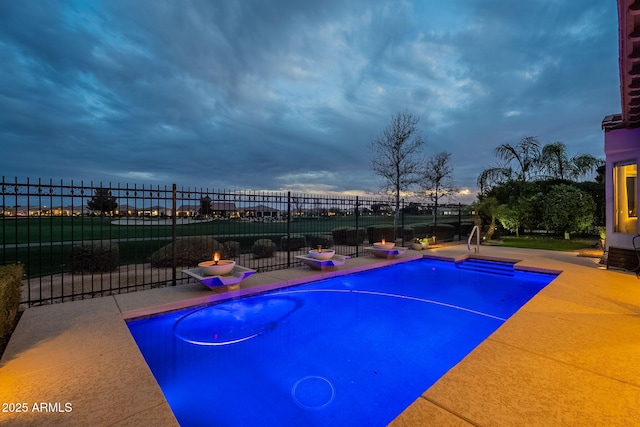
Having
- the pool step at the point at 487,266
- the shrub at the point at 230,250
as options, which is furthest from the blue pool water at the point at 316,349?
the shrub at the point at 230,250

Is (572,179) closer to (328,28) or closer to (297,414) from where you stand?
(328,28)

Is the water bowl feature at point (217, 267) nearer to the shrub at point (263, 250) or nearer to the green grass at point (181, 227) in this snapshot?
the green grass at point (181, 227)

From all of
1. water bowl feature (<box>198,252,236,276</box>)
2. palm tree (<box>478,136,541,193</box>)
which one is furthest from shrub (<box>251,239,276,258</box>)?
palm tree (<box>478,136,541,193</box>)

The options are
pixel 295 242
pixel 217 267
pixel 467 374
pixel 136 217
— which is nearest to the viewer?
pixel 467 374

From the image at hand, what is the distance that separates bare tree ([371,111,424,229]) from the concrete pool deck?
9.64 metres

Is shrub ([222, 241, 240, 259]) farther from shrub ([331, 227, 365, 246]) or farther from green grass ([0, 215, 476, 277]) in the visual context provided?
shrub ([331, 227, 365, 246])

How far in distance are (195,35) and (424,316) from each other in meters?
9.57

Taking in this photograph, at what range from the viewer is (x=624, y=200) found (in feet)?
23.9

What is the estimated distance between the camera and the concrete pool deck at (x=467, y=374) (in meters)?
1.80

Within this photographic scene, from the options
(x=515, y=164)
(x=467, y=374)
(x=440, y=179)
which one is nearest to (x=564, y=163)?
(x=515, y=164)

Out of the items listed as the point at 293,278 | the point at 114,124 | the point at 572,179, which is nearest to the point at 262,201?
the point at 293,278

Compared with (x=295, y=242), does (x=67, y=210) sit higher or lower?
higher

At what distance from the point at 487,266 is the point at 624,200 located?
12.7 feet

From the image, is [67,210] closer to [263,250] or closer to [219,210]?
[219,210]
